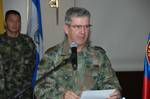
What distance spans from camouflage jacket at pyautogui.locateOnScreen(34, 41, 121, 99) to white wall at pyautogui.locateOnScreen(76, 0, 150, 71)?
311cm

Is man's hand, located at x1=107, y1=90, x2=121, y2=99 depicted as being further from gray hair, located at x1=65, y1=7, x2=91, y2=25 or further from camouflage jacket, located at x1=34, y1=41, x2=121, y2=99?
gray hair, located at x1=65, y1=7, x2=91, y2=25

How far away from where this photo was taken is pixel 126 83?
5.95 meters

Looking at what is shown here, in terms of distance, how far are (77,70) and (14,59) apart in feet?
6.60

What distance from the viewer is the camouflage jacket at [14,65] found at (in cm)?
438

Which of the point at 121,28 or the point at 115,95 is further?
the point at 121,28

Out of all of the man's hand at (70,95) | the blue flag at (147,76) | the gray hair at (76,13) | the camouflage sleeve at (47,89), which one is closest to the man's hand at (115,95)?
the man's hand at (70,95)

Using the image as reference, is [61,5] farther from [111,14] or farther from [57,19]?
[111,14]

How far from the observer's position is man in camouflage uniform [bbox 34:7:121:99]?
8.00ft

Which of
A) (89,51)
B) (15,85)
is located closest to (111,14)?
(15,85)

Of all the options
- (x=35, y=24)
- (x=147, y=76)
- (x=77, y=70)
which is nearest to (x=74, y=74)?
(x=77, y=70)

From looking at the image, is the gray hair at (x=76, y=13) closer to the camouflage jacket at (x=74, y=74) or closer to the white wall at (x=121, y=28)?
the camouflage jacket at (x=74, y=74)

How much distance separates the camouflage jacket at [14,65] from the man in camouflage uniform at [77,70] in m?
1.86

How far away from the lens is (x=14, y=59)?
4.41 meters

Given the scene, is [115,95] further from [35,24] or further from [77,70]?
[35,24]
